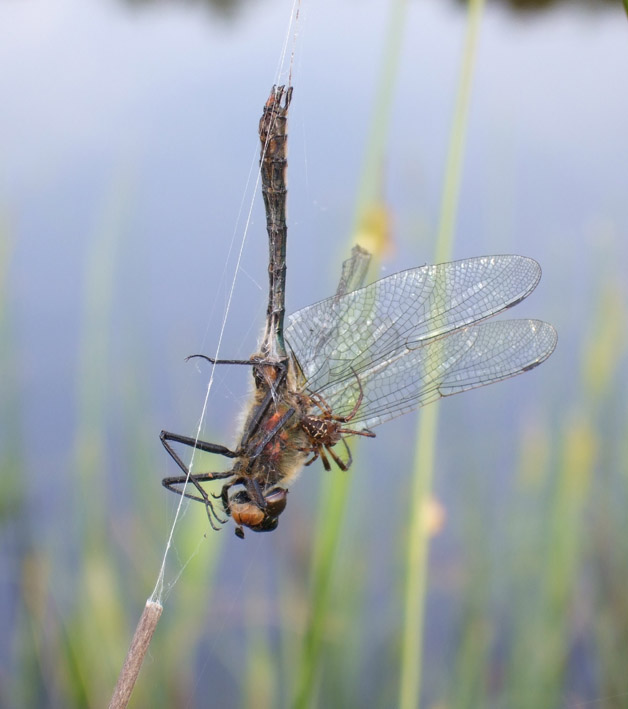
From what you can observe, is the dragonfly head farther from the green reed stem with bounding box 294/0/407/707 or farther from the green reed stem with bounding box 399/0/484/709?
the green reed stem with bounding box 399/0/484/709

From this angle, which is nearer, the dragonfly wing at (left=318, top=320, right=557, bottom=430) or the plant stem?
the plant stem

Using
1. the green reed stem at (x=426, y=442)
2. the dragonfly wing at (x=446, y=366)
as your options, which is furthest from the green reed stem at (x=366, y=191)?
the dragonfly wing at (x=446, y=366)

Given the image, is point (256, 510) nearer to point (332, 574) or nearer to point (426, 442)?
point (426, 442)

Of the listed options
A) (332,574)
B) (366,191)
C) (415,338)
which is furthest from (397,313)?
(332,574)

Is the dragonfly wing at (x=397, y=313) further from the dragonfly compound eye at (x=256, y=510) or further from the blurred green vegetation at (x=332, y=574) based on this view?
the blurred green vegetation at (x=332, y=574)

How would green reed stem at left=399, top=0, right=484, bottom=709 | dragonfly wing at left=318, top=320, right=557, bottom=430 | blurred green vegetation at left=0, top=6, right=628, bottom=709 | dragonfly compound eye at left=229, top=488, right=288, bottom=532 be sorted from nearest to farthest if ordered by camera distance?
green reed stem at left=399, top=0, right=484, bottom=709 → dragonfly compound eye at left=229, top=488, right=288, bottom=532 → dragonfly wing at left=318, top=320, right=557, bottom=430 → blurred green vegetation at left=0, top=6, right=628, bottom=709

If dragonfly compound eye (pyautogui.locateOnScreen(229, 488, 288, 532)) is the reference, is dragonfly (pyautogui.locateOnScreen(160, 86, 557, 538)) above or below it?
above

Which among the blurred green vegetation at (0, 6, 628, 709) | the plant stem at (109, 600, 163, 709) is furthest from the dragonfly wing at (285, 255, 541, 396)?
the plant stem at (109, 600, 163, 709)
